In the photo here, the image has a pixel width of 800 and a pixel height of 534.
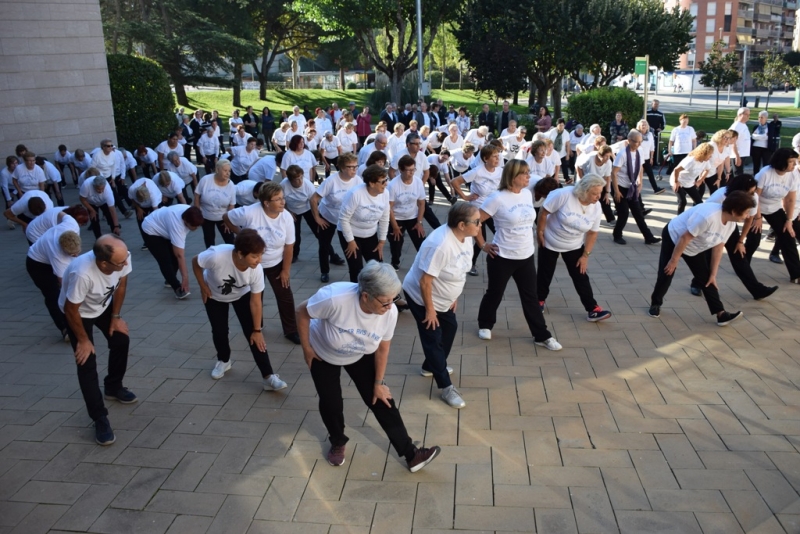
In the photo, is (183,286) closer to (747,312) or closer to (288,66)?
(747,312)

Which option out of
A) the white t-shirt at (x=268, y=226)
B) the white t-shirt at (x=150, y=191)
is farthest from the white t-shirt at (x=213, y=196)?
the white t-shirt at (x=268, y=226)

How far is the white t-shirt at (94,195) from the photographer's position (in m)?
9.71

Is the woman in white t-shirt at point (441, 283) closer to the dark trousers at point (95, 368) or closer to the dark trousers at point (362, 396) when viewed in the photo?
the dark trousers at point (362, 396)

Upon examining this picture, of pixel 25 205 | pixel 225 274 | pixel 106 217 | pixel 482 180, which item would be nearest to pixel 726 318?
pixel 482 180

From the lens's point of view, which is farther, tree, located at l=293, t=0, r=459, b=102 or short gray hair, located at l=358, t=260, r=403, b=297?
tree, located at l=293, t=0, r=459, b=102

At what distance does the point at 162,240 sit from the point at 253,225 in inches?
83.7

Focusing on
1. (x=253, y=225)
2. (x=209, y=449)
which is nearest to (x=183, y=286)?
(x=253, y=225)

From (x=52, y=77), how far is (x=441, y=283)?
15.4m

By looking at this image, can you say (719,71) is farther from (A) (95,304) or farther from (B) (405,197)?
(A) (95,304)

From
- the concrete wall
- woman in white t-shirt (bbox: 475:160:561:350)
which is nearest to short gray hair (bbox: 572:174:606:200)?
woman in white t-shirt (bbox: 475:160:561:350)

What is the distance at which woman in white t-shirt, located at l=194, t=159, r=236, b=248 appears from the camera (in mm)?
8188

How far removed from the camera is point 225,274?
5.00 meters

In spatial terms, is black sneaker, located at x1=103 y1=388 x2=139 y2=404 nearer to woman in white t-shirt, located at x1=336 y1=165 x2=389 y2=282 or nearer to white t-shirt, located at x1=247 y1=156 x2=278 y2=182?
woman in white t-shirt, located at x1=336 y1=165 x2=389 y2=282

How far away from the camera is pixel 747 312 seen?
22.7 feet
